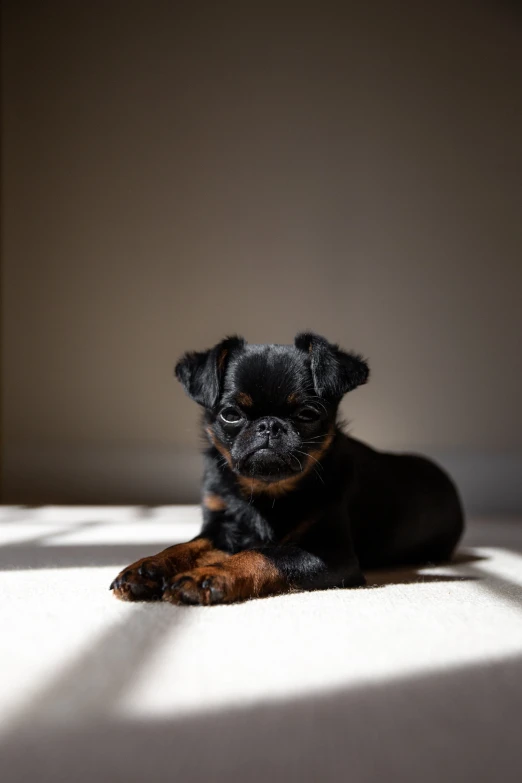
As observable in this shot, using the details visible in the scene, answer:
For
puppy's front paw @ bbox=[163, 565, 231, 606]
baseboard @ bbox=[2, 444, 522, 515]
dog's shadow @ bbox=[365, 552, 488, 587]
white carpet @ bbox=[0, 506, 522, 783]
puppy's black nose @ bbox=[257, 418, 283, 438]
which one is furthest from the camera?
baseboard @ bbox=[2, 444, 522, 515]

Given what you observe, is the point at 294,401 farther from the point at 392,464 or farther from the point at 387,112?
the point at 387,112

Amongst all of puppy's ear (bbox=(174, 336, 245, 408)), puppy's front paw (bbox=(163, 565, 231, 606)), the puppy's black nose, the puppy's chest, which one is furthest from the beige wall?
puppy's front paw (bbox=(163, 565, 231, 606))

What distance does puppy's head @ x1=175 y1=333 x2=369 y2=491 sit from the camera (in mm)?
1705

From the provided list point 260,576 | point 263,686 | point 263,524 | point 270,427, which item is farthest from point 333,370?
point 263,686

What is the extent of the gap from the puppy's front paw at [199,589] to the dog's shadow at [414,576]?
0.49 metres

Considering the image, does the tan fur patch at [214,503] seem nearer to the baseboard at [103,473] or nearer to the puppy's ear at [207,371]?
the puppy's ear at [207,371]

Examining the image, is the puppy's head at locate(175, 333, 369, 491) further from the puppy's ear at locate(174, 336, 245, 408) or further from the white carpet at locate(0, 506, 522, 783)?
the white carpet at locate(0, 506, 522, 783)

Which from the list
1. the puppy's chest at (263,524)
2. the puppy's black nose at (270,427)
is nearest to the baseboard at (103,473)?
the puppy's chest at (263,524)

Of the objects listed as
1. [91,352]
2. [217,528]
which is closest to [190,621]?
[217,528]

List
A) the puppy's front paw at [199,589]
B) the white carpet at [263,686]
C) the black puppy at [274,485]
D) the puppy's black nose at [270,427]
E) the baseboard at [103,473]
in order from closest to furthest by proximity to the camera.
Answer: the white carpet at [263,686] → the puppy's front paw at [199,589] → the black puppy at [274,485] → the puppy's black nose at [270,427] → the baseboard at [103,473]

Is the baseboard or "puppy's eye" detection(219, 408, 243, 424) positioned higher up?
"puppy's eye" detection(219, 408, 243, 424)

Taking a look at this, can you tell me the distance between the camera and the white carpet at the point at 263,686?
776 mm

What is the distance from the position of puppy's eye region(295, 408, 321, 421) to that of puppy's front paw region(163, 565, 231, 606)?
0.49m

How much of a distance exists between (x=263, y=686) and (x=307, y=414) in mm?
897
